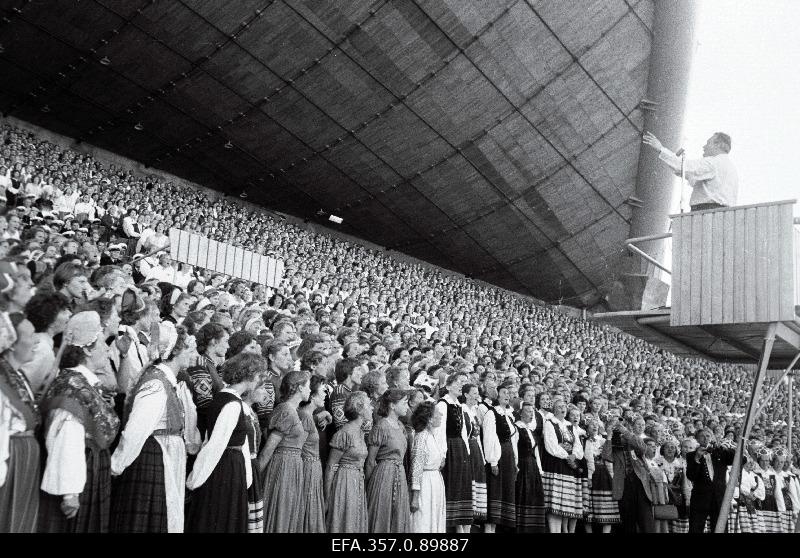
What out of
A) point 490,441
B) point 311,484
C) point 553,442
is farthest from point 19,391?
point 553,442

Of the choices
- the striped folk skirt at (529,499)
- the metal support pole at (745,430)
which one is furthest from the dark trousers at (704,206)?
the striped folk skirt at (529,499)

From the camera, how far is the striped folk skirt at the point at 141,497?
171 inches

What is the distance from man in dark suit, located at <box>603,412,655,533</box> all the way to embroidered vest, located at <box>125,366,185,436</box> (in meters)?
5.41

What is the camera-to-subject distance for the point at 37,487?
149 inches

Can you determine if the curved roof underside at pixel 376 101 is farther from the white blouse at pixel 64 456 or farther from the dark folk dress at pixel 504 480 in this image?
the white blouse at pixel 64 456

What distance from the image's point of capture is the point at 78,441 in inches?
151

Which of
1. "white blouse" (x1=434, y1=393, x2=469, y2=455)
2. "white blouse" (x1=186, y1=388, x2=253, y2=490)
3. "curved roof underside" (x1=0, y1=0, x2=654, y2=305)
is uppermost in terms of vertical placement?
"curved roof underside" (x1=0, y1=0, x2=654, y2=305)

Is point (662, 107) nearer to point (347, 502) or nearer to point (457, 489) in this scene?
point (457, 489)

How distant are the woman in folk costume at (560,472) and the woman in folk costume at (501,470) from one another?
605 mm

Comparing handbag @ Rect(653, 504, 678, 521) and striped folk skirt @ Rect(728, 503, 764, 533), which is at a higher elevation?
handbag @ Rect(653, 504, 678, 521)

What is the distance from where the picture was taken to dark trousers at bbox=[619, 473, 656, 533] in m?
8.52

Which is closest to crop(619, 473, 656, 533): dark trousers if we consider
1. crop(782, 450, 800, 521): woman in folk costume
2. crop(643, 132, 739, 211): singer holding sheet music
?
crop(643, 132, 739, 211): singer holding sheet music

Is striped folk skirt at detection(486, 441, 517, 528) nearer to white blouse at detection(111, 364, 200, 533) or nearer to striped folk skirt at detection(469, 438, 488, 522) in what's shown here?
striped folk skirt at detection(469, 438, 488, 522)

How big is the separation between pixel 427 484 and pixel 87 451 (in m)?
3.11
